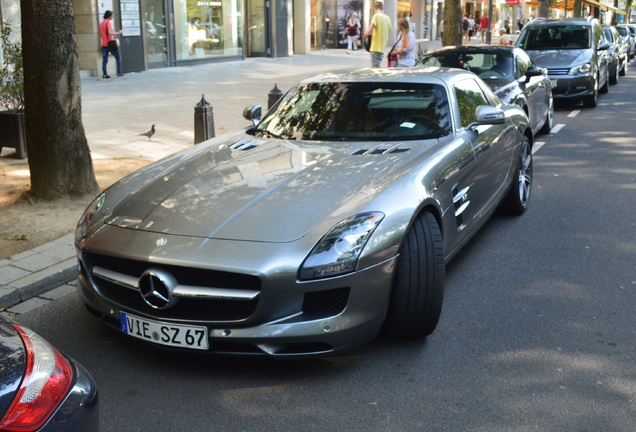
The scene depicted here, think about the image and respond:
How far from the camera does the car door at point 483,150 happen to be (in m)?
5.29

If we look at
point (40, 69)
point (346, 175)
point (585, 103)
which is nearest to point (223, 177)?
point (346, 175)

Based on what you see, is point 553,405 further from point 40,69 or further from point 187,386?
point 40,69

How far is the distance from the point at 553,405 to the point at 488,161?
99.0 inches

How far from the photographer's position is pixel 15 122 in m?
9.12

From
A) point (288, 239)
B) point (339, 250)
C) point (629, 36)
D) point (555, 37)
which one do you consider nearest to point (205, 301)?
point (288, 239)

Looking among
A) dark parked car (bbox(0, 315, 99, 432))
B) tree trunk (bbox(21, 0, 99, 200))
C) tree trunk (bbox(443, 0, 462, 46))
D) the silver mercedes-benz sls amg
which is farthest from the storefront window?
dark parked car (bbox(0, 315, 99, 432))

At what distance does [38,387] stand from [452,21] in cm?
1763

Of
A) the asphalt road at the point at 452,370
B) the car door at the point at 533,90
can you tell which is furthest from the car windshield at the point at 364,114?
the car door at the point at 533,90

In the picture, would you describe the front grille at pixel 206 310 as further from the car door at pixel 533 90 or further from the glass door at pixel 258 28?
the glass door at pixel 258 28

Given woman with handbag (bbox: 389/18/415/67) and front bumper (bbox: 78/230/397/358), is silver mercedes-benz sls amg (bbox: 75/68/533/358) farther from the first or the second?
woman with handbag (bbox: 389/18/415/67)

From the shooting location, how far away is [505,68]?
1038 cm

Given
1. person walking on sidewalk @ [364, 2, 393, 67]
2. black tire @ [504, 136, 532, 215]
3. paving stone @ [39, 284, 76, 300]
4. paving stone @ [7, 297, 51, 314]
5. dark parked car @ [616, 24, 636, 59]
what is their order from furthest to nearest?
dark parked car @ [616, 24, 636, 59], person walking on sidewalk @ [364, 2, 393, 67], black tire @ [504, 136, 532, 215], paving stone @ [39, 284, 76, 300], paving stone @ [7, 297, 51, 314]

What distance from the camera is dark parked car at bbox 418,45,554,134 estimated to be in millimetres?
10164

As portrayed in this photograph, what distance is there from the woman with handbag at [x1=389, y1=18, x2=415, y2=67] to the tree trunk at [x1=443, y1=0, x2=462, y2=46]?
3.68 meters
